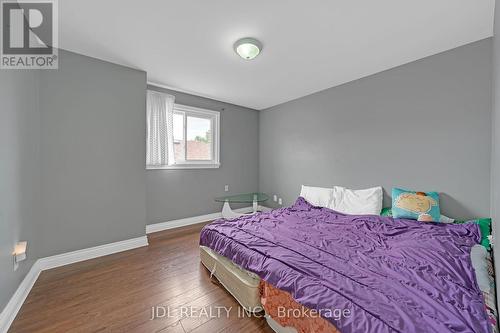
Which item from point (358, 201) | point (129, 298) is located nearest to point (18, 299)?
point (129, 298)

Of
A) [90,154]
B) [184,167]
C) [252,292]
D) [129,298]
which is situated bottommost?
[129,298]

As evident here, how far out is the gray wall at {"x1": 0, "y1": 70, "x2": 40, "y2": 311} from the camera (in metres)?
1.44

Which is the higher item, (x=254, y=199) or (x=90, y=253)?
(x=254, y=199)

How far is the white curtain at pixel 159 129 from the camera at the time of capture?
3252 millimetres

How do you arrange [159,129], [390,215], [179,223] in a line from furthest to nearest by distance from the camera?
1. [179,223]
2. [159,129]
3. [390,215]

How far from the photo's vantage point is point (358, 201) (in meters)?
2.88

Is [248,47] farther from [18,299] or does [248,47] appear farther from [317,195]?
[18,299]

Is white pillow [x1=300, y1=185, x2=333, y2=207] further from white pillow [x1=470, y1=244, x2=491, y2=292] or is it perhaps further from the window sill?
the window sill

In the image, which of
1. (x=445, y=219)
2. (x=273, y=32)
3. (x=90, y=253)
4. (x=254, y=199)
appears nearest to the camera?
(x=273, y=32)

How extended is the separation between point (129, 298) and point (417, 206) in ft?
10.3

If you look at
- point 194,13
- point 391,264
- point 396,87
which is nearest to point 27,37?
point 194,13

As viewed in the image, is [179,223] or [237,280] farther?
[179,223]

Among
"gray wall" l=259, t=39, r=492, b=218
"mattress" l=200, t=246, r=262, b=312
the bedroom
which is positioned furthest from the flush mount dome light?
"mattress" l=200, t=246, r=262, b=312

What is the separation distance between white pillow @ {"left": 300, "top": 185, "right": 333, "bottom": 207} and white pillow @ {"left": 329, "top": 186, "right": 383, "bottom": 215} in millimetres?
86
